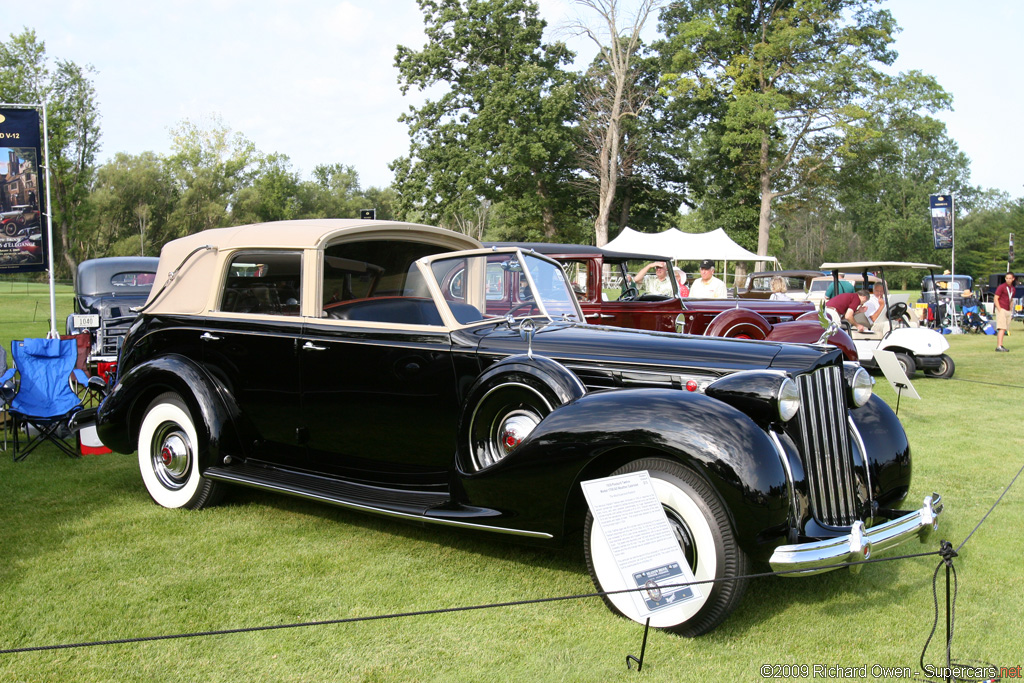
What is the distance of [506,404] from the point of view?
384 cm

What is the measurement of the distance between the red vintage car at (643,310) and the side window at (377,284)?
147 inches

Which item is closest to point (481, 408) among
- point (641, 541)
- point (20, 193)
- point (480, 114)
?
point (641, 541)

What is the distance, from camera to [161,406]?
516cm

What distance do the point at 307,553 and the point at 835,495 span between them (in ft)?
9.40

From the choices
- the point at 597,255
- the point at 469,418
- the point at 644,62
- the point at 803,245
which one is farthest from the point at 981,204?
the point at 469,418

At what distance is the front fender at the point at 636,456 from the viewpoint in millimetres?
2979

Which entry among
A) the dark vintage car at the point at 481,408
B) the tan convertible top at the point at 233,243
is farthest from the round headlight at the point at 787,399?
the tan convertible top at the point at 233,243

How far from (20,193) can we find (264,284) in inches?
265

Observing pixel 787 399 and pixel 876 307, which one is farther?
pixel 876 307

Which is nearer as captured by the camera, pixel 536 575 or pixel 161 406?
pixel 536 575

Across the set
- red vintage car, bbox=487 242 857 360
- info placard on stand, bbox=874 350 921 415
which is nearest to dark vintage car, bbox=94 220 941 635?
info placard on stand, bbox=874 350 921 415

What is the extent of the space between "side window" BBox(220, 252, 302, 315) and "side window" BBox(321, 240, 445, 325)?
219mm

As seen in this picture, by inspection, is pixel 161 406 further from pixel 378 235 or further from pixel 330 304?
pixel 378 235

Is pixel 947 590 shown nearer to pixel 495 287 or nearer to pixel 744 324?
pixel 495 287
